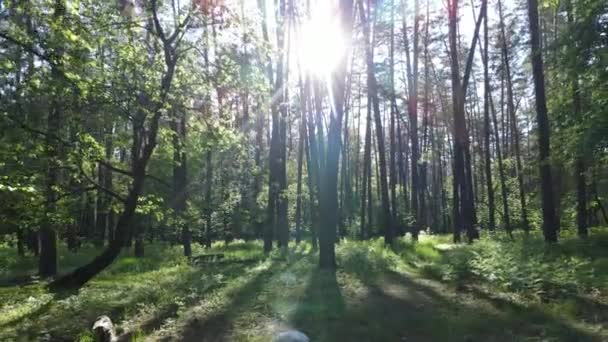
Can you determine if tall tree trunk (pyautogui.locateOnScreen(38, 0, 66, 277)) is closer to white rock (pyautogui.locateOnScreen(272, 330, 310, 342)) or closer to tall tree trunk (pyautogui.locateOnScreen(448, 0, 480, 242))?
white rock (pyautogui.locateOnScreen(272, 330, 310, 342))

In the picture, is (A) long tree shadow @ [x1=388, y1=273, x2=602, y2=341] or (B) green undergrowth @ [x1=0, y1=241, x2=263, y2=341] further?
(B) green undergrowth @ [x1=0, y1=241, x2=263, y2=341]

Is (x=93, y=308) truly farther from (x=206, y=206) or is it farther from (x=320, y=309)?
(x=206, y=206)

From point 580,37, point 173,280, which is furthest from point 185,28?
point 580,37

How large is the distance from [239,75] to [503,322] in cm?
757

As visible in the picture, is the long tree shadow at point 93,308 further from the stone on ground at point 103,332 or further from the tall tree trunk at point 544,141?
the tall tree trunk at point 544,141

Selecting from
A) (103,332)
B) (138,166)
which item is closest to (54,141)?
(138,166)

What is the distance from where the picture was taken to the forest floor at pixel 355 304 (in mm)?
6125

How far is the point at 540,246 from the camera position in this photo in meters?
11.3

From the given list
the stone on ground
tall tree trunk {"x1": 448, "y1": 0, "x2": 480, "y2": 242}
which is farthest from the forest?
tall tree trunk {"x1": 448, "y1": 0, "x2": 480, "y2": 242}

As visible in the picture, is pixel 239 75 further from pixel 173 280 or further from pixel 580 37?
pixel 580 37

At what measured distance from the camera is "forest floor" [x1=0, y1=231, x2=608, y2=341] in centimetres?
612

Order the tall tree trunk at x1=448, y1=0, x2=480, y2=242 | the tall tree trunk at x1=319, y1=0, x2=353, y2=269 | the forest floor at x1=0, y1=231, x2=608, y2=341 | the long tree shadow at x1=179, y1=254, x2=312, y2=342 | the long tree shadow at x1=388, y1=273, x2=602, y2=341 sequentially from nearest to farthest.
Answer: the long tree shadow at x1=388, y1=273, x2=602, y2=341 → the forest floor at x1=0, y1=231, x2=608, y2=341 → the long tree shadow at x1=179, y1=254, x2=312, y2=342 → the tall tree trunk at x1=319, y1=0, x2=353, y2=269 → the tall tree trunk at x1=448, y1=0, x2=480, y2=242

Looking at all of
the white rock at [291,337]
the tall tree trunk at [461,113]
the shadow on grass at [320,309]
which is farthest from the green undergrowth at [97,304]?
the tall tree trunk at [461,113]

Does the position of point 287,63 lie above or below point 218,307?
above
